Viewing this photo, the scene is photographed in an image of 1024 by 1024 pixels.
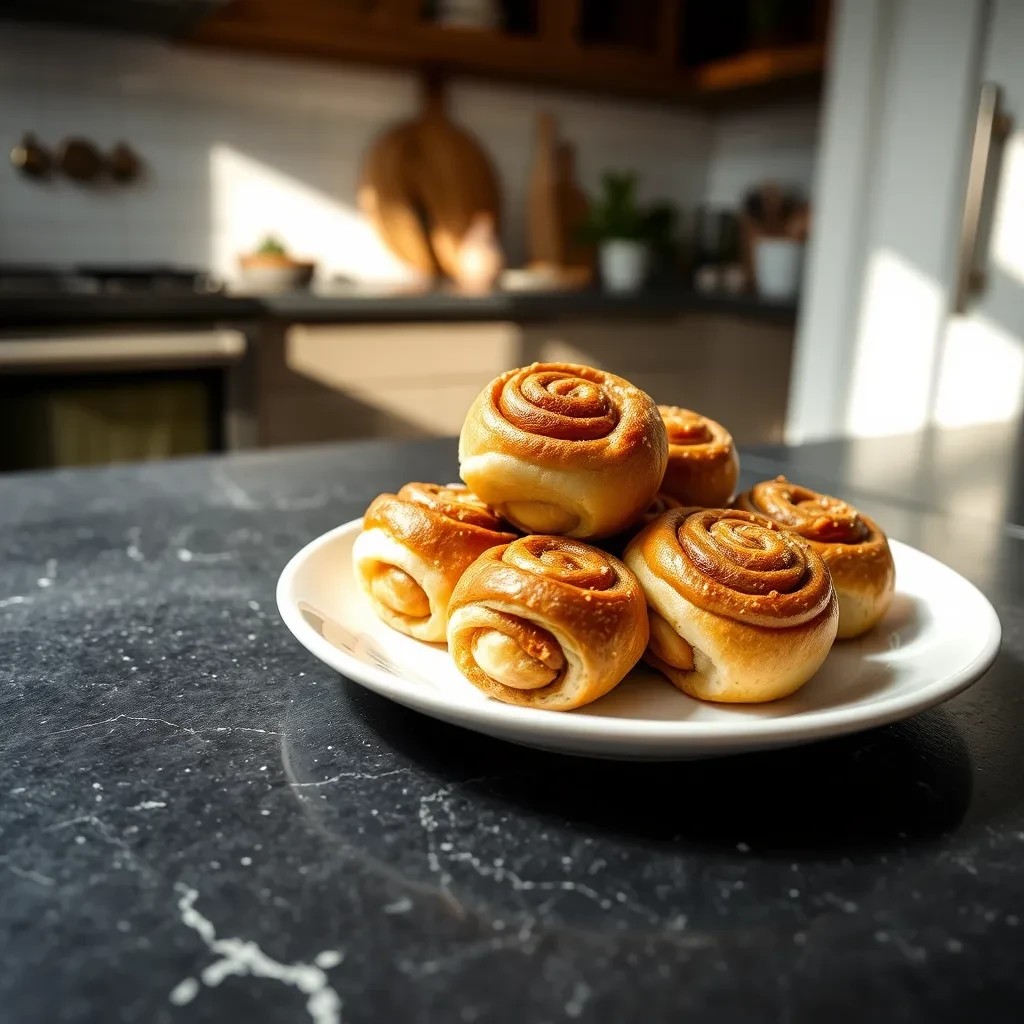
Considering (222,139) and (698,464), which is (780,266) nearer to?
(222,139)

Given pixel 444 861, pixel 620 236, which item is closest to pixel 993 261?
pixel 620 236

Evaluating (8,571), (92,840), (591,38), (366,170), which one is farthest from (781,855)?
(591,38)

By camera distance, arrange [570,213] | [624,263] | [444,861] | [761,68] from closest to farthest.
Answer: [444,861], [761,68], [624,263], [570,213]

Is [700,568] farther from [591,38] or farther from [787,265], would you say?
[591,38]

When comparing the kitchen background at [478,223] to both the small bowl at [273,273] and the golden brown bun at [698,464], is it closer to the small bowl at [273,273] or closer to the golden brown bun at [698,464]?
the small bowl at [273,273]

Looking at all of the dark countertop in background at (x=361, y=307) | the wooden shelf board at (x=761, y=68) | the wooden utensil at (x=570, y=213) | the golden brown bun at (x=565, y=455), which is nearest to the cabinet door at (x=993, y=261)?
the dark countertop in background at (x=361, y=307)

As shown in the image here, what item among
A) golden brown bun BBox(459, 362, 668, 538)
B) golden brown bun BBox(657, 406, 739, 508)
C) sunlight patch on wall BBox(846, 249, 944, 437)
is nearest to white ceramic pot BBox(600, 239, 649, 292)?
sunlight patch on wall BBox(846, 249, 944, 437)
